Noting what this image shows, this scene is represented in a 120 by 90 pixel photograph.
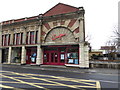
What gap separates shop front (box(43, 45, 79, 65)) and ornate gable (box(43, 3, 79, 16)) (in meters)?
6.37

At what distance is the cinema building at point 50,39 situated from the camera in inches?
601

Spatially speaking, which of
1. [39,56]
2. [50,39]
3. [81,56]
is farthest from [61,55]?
[39,56]

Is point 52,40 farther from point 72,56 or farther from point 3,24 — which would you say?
point 3,24

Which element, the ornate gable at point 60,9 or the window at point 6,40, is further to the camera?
the window at point 6,40

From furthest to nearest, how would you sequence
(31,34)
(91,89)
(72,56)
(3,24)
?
(3,24) → (31,34) → (72,56) → (91,89)

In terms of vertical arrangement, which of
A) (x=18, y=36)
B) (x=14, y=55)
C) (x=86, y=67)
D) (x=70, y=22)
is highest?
(x=70, y=22)

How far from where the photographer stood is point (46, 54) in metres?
17.7

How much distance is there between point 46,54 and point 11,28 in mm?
10638

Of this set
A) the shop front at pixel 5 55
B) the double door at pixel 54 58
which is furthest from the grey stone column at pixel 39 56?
the shop front at pixel 5 55

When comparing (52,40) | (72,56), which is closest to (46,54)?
(52,40)

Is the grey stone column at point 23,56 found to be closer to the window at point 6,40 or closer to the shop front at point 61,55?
the shop front at point 61,55

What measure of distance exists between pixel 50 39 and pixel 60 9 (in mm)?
5894

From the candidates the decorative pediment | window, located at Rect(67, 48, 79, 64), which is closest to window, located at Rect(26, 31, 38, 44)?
the decorative pediment

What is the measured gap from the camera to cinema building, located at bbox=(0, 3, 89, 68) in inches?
601
